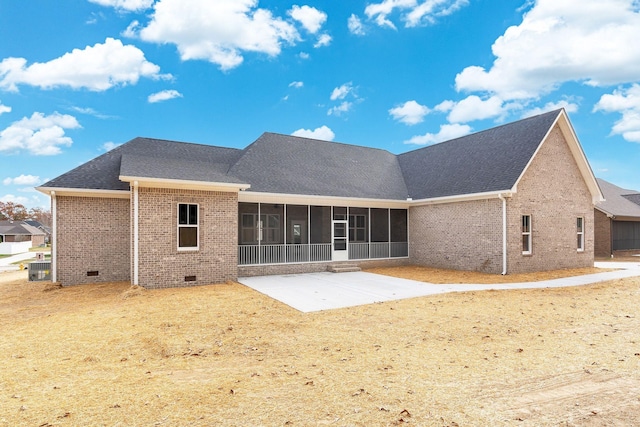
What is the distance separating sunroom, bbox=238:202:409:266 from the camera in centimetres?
1549

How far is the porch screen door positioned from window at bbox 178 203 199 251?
653 cm

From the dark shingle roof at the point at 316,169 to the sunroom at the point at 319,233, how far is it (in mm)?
1043

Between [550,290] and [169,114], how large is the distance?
2409cm

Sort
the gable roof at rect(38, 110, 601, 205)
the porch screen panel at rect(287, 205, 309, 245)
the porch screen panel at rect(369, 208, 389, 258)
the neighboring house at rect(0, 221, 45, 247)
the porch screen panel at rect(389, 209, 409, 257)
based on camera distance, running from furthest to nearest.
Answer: the neighboring house at rect(0, 221, 45, 247)
the porch screen panel at rect(369, 208, 389, 258)
the porch screen panel at rect(389, 209, 409, 257)
the porch screen panel at rect(287, 205, 309, 245)
the gable roof at rect(38, 110, 601, 205)

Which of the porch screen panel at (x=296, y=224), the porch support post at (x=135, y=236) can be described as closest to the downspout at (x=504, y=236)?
the porch screen panel at (x=296, y=224)

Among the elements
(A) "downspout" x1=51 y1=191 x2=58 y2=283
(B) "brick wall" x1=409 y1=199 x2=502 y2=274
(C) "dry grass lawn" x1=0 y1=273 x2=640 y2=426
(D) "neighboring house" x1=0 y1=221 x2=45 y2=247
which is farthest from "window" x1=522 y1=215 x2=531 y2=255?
(D) "neighboring house" x1=0 y1=221 x2=45 y2=247

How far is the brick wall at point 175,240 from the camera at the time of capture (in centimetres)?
1129

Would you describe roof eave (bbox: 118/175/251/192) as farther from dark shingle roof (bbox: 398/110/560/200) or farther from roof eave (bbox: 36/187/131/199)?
dark shingle roof (bbox: 398/110/560/200)

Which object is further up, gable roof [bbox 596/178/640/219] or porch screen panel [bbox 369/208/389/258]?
gable roof [bbox 596/178/640/219]

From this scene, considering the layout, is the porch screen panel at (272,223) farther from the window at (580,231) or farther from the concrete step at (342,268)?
the window at (580,231)

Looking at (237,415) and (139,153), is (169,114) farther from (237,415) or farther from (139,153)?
(237,415)

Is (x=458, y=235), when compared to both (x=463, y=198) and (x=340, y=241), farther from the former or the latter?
(x=340, y=241)

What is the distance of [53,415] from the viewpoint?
346cm

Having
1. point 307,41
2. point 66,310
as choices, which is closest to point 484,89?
point 307,41
